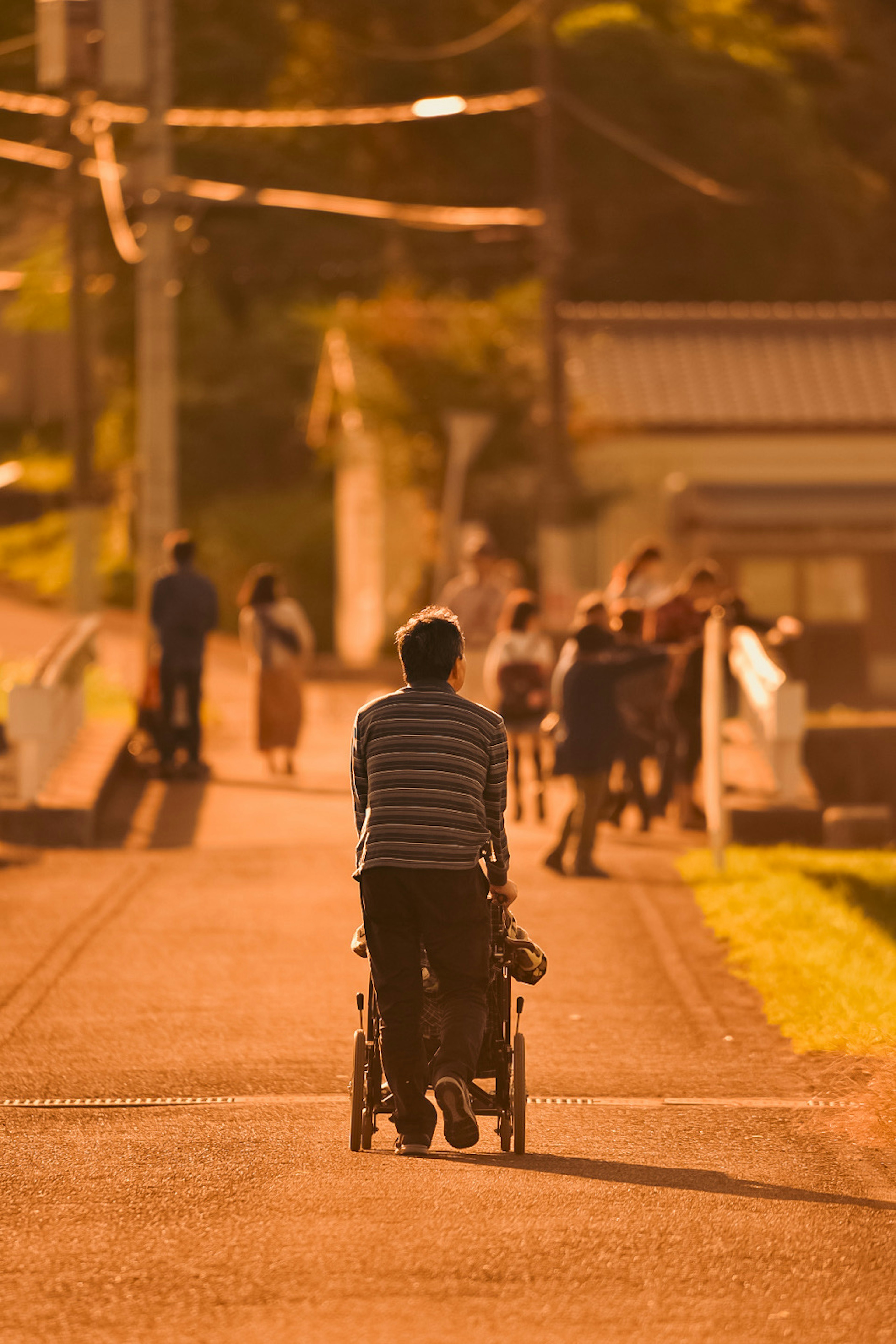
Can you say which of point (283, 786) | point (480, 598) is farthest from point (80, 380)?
point (480, 598)

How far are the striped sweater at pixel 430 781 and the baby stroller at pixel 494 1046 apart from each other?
0.23 m

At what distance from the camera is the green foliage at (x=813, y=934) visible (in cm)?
848

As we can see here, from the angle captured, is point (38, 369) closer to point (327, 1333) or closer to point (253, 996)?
point (253, 996)

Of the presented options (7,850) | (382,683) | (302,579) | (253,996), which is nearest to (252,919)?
(253,996)

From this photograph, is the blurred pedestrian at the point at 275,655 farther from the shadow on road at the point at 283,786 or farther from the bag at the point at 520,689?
the bag at the point at 520,689

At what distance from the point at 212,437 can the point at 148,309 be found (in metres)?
26.9

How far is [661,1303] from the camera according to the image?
509 cm

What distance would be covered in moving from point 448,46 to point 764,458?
1363 centimetres

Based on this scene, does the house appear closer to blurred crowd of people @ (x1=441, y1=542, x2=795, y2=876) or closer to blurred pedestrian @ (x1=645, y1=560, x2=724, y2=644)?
blurred crowd of people @ (x1=441, y1=542, x2=795, y2=876)

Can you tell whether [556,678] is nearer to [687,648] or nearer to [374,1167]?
[687,648]

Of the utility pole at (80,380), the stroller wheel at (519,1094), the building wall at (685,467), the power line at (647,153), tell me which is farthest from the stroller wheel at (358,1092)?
the power line at (647,153)

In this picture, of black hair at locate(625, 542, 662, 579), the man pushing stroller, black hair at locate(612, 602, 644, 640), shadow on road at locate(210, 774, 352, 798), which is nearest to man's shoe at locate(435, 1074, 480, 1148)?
the man pushing stroller

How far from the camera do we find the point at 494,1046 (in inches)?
257

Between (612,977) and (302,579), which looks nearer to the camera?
(612,977)
